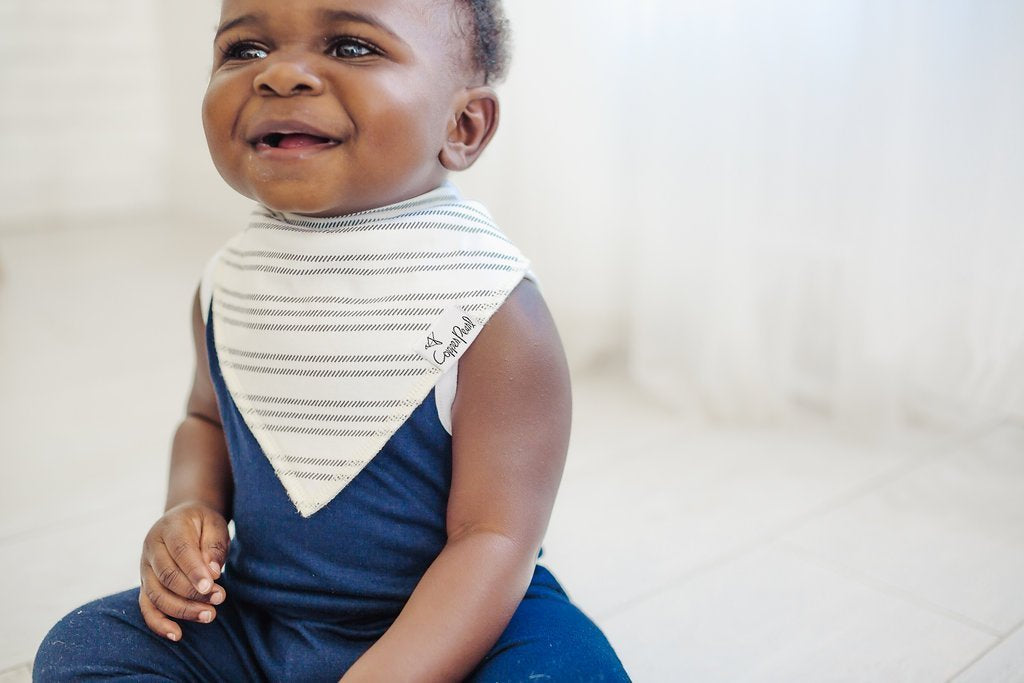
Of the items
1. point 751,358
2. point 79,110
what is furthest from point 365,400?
point 79,110

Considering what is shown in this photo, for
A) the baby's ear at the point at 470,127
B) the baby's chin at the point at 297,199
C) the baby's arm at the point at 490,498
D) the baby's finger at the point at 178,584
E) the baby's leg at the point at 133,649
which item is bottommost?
the baby's leg at the point at 133,649

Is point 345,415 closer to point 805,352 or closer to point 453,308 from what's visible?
point 453,308

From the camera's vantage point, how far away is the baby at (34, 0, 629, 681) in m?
0.63

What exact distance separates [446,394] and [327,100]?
172mm

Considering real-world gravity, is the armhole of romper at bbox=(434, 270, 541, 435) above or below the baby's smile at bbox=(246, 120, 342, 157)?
below

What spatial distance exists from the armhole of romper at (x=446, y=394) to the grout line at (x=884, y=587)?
1.51 feet

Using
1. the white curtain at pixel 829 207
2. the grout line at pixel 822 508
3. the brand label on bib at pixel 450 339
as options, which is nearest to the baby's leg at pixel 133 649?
the brand label on bib at pixel 450 339

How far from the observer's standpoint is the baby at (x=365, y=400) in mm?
625

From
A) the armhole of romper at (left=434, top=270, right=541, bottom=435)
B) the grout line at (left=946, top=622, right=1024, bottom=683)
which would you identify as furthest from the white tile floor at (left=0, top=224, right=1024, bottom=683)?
the armhole of romper at (left=434, top=270, right=541, bottom=435)

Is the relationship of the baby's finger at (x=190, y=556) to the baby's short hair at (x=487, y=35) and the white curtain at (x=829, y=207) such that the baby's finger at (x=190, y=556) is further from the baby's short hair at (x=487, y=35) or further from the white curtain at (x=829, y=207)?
the white curtain at (x=829, y=207)

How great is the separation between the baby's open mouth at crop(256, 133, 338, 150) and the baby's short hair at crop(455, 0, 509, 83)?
0.37 feet

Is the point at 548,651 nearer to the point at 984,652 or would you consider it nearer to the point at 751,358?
the point at 984,652

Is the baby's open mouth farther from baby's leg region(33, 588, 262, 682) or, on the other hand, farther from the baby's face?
baby's leg region(33, 588, 262, 682)

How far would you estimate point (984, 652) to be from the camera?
33.4 inches
